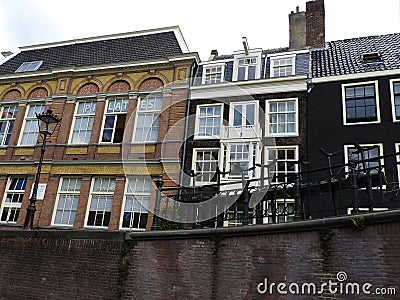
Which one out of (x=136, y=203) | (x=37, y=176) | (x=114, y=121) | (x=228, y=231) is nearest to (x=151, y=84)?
(x=114, y=121)

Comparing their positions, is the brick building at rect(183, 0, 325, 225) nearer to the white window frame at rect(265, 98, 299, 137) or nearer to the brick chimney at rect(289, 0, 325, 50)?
the white window frame at rect(265, 98, 299, 137)

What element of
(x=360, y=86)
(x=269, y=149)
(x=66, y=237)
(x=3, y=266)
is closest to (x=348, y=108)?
(x=360, y=86)

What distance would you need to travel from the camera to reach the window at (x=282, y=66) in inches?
653

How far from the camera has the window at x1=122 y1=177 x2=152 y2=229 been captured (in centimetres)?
1520

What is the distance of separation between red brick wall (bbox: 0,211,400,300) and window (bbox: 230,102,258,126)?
876 centimetres

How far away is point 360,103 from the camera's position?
14.5 m

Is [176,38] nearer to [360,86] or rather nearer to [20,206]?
[360,86]

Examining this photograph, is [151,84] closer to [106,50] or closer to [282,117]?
[106,50]

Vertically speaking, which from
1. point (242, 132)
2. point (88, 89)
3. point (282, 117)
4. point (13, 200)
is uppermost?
point (88, 89)

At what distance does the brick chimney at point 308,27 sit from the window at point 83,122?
37.3 feet

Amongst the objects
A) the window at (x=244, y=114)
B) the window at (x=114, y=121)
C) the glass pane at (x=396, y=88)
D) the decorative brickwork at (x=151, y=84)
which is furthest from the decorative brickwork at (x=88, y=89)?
the glass pane at (x=396, y=88)

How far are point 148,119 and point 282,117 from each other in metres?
6.48

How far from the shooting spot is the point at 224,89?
16.7 metres

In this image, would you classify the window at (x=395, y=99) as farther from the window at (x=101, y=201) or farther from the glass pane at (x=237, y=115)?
the window at (x=101, y=201)
